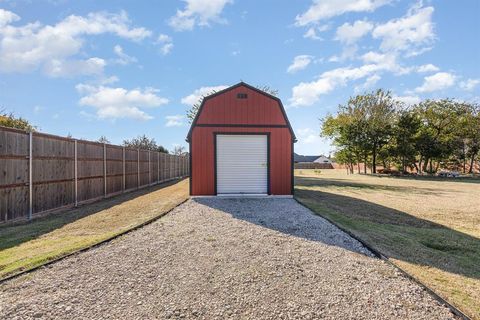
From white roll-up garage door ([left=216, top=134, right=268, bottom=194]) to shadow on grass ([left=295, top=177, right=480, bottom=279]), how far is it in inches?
105

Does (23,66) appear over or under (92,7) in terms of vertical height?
under

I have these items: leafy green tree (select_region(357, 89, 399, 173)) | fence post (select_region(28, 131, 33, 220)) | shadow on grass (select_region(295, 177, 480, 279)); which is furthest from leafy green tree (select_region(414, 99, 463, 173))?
fence post (select_region(28, 131, 33, 220))

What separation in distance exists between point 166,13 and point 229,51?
3.05 meters

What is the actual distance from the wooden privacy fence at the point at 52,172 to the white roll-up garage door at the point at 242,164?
4.32m

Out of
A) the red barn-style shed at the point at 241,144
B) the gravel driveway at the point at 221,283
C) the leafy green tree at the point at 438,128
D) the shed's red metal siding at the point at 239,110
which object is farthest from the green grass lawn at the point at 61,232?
the leafy green tree at the point at 438,128

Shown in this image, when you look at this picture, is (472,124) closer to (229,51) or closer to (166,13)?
(229,51)

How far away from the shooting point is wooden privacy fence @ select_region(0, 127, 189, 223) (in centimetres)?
646

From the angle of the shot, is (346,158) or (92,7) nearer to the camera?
(92,7)

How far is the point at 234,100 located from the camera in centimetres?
1034

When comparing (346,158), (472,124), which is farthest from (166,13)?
(472,124)

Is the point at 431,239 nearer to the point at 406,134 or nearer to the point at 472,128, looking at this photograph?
the point at 406,134

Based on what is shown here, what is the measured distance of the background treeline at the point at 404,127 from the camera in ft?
91.6

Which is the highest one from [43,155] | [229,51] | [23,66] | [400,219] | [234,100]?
[229,51]

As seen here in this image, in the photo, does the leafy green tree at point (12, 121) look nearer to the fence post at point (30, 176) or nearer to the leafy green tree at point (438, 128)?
the fence post at point (30, 176)
